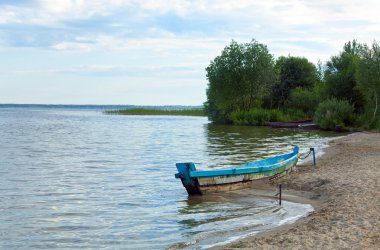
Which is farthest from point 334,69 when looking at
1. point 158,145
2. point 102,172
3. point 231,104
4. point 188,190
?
point 188,190

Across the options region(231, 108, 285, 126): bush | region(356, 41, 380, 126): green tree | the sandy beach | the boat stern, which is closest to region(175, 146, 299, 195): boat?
the boat stern

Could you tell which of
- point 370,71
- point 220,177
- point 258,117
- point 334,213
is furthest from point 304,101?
point 334,213

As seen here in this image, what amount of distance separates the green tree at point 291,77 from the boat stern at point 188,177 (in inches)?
2412

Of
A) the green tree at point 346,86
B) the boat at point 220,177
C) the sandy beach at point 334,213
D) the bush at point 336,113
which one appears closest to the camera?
the sandy beach at point 334,213

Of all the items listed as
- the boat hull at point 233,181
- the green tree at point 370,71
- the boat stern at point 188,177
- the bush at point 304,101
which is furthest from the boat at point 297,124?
the boat stern at point 188,177

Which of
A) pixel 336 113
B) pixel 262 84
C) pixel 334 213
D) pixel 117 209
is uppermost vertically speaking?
pixel 262 84

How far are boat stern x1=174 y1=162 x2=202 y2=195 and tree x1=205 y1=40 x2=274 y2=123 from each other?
59.8 m

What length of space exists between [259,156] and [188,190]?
13.6m

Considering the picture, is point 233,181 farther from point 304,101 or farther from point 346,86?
point 304,101

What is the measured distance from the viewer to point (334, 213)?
12.5m

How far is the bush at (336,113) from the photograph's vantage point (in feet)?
179

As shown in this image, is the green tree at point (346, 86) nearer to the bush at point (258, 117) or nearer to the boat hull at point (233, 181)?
the bush at point (258, 117)

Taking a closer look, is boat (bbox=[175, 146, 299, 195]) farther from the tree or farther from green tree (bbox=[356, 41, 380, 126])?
the tree

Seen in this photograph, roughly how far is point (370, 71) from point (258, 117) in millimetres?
21054
